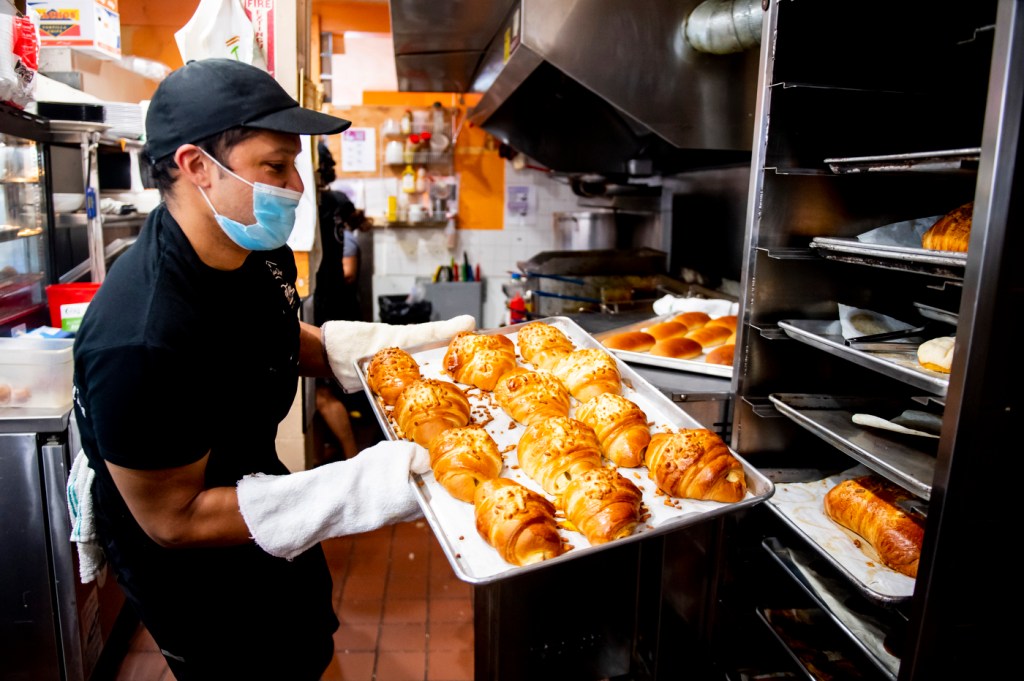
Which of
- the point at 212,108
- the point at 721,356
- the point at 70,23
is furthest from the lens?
the point at 70,23

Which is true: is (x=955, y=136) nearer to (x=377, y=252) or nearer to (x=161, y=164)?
(x=161, y=164)

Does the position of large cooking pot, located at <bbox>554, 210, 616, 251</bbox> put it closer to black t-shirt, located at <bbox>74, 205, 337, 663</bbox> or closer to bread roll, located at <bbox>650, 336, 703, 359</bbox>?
bread roll, located at <bbox>650, 336, 703, 359</bbox>

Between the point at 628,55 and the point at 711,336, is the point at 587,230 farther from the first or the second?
the point at 711,336

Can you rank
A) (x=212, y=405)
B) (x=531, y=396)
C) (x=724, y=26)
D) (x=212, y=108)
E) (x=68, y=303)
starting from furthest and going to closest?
(x=68, y=303) → (x=724, y=26) → (x=531, y=396) → (x=212, y=405) → (x=212, y=108)

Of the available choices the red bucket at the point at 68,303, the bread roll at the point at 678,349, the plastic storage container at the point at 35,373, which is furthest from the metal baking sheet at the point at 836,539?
the red bucket at the point at 68,303

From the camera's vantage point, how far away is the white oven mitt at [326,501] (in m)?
1.52

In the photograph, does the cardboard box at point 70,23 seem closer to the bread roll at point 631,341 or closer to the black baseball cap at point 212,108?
the black baseball cap at point 212,108

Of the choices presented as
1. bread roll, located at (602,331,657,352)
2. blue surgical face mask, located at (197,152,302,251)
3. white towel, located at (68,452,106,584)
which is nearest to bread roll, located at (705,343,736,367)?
bread roll, located at (602,331,657,352)

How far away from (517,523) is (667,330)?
1.69 metres

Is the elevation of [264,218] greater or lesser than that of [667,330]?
greater

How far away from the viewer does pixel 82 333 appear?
143cm

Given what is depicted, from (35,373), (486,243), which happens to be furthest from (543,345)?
(486,243)

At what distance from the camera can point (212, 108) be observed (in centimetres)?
143

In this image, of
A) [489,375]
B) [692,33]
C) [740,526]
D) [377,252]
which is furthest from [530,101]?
[740,526]
